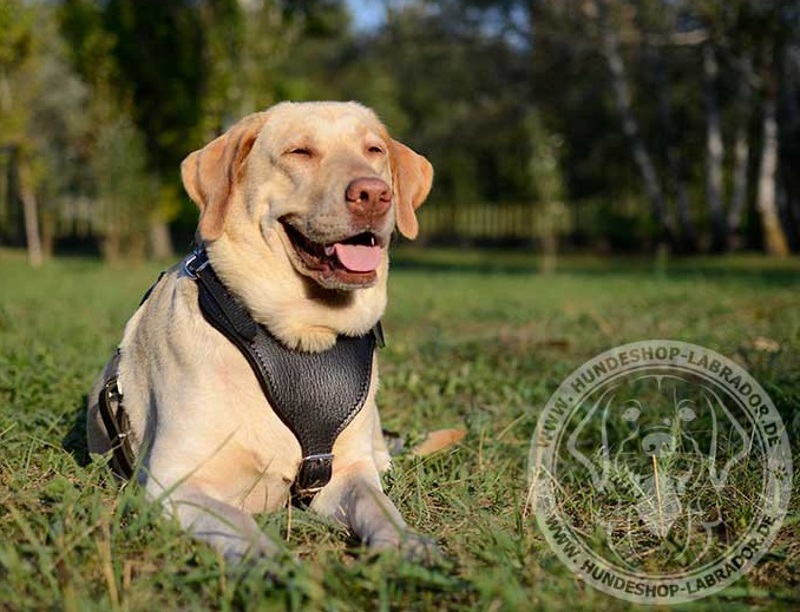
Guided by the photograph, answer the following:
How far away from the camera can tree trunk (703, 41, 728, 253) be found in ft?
72.8

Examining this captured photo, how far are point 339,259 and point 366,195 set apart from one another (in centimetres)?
27

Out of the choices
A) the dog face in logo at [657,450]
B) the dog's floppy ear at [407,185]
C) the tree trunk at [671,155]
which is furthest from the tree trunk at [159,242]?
the dog's floppy ear at [407,185]

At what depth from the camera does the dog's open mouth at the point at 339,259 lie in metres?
3.31

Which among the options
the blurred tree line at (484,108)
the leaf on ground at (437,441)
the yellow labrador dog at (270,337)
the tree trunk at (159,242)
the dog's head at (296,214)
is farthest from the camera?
the tree trunk at (159,242)

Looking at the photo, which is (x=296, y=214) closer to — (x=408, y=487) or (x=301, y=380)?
(x=301, y=380)

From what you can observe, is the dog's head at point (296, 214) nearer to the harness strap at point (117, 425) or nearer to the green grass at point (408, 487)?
the harness strap at point (117, 425)

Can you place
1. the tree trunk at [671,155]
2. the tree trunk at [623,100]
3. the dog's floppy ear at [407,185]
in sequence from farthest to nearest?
the tree trunk at [671,155]
the tree trunk at [623,100]
the dog's floppy ear at [407,185]

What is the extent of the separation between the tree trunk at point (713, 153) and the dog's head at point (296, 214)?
20.6m

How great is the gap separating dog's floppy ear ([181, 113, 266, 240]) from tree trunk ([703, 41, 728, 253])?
67.8ft

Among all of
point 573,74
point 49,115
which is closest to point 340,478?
point 573,74

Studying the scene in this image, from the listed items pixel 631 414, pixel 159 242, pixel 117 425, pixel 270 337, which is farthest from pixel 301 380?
pixel 159 242

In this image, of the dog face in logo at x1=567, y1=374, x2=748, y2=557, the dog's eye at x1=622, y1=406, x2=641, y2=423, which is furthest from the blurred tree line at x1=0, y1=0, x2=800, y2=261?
the dog's eye at x1=622, y1=406, x2=641, y2=423

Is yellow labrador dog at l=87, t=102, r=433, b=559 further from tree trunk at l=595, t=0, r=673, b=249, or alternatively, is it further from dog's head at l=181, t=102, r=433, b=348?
tree trunk at l=595, t=0, r=673, b=249

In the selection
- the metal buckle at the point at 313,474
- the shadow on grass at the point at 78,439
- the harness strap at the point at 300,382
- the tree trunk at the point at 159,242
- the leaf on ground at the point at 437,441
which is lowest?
the tree trunk at the point at 159,242
